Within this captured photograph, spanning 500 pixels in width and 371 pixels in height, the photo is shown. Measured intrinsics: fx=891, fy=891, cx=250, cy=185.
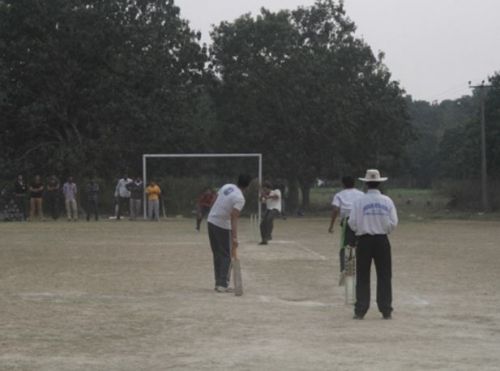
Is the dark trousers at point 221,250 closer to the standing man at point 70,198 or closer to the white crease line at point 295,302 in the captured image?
the white crease line at point 295,302

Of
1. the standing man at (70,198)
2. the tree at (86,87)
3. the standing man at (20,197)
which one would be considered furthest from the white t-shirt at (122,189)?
the tree at (86,87)

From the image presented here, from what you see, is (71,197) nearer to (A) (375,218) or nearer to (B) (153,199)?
(B) (153,199)

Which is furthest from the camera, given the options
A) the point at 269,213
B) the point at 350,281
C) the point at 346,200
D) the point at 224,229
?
the point at 269,213

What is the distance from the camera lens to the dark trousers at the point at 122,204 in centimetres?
3559

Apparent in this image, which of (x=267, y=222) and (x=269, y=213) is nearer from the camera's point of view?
(x=269, y=213)

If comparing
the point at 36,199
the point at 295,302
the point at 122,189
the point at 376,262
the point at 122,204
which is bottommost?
the point at 295,302

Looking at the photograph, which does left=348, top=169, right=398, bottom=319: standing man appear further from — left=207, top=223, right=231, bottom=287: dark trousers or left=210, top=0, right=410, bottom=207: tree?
left=210, top=0, right=410, bottom=207: tree

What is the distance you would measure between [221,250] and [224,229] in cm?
31

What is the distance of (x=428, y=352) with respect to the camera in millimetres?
7836

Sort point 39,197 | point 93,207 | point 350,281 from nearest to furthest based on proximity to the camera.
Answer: point 350,281 < point 39,197 < point 93,207

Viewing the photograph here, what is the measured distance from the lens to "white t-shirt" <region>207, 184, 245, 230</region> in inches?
493

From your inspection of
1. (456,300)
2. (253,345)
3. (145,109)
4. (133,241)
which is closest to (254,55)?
(145,109)

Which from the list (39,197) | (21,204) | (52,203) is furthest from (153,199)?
(21,204)

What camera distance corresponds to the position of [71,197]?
113 feet
